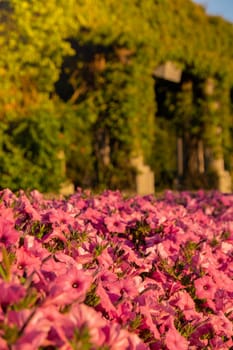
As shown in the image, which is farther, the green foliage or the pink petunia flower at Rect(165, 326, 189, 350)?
the green foliage

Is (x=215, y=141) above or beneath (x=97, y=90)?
beneath

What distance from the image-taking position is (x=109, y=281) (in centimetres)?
248

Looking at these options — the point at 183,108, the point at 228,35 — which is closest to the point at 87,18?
the point at 183,108

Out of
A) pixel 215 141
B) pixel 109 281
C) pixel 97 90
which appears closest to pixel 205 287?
pixel 109 281

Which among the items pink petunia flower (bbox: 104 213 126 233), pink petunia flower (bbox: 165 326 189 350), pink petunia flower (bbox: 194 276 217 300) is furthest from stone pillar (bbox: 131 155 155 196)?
pink petunia flower (bbox: 165 326 189 350)

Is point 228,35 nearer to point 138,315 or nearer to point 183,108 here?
point 183,108

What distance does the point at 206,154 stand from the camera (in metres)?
15.8

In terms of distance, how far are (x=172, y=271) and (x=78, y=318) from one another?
1.45 meters

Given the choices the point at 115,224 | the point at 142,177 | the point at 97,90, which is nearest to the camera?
the point at 115,224

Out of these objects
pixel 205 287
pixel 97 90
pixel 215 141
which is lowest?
pixel 205 287

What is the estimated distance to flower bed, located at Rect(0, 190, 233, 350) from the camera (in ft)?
5.48

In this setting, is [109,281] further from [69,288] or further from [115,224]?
[115,224]

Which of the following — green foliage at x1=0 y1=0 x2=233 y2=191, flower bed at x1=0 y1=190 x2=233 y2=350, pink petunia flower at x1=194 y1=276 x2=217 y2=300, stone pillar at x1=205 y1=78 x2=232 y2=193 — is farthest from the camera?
stone pillar at x1=205 y1=78 x2=232 y2=193

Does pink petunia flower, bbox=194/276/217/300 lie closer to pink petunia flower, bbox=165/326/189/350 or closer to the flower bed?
the flower bed
